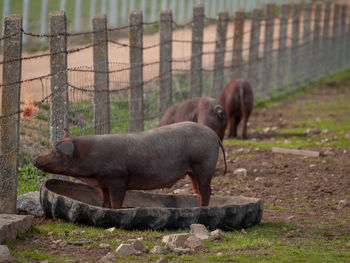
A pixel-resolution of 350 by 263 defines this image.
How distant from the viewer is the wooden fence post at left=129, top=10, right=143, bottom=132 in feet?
35.2

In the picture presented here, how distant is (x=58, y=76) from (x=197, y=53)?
541cm

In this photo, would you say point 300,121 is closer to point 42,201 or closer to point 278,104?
point 278,104

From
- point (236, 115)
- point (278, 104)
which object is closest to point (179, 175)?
point (236, 115)

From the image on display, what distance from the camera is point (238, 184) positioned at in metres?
9.45

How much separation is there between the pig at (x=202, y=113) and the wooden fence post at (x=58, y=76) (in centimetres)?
266

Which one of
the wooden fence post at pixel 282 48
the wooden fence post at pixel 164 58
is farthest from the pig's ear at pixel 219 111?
the wooden fence post at pixel 282 48

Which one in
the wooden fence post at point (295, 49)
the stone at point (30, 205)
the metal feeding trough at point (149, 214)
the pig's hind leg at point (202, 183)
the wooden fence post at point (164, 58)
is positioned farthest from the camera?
the wooden fence post at point (295, 49)

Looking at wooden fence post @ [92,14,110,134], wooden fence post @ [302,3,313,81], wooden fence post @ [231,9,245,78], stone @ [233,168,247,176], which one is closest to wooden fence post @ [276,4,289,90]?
wooden fence post @ [302,3,313,81]

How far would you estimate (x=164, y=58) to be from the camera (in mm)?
11867

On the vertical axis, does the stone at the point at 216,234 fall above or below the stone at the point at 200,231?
below

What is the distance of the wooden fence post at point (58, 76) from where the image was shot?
27.1ft

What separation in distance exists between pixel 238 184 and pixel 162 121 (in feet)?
6.38

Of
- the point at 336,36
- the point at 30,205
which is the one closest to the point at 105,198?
the point at 30,205

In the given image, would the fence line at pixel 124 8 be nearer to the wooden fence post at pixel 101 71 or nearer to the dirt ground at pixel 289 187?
the dirt ground at pixel 289 187
